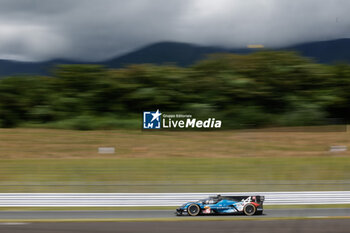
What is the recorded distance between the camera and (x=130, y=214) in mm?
6254

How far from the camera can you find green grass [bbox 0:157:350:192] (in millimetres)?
7715

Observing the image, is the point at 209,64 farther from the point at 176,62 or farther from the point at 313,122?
the point at 313,122

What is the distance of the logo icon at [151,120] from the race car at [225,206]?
872 centimetres

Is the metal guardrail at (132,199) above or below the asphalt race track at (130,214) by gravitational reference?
above

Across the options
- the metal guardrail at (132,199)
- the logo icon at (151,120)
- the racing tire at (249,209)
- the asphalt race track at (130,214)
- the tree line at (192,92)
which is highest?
the tree line at (192,92)

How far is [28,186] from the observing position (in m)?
7.91

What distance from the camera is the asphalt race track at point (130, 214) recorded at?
20.0 feet

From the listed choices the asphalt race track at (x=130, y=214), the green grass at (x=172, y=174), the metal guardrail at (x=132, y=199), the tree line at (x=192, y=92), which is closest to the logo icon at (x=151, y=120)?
the tree line at (x=192, y=92)

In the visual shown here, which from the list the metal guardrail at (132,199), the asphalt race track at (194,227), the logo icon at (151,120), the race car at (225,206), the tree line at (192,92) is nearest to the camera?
the asphalt race track at (194,227)

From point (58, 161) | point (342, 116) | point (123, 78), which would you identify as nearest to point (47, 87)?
point (123, 78)

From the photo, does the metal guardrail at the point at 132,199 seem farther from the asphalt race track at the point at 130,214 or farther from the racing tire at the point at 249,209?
the racing tire at the point at 249,209

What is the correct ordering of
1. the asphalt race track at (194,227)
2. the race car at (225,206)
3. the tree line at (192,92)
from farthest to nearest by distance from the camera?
1. the tree line at (192,92)
2. the race car at (225,206)
3. the asphalt race track at (194,227)

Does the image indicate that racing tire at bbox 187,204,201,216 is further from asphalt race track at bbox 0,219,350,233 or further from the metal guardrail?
the metal guardrail

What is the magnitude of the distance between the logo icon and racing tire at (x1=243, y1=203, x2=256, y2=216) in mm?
8809
